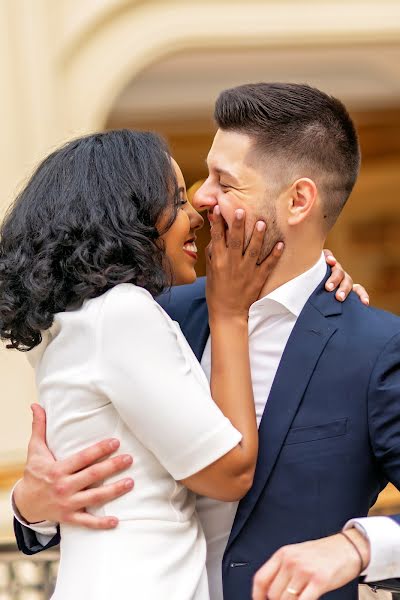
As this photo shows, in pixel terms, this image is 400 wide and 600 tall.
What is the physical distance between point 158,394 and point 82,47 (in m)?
4.94

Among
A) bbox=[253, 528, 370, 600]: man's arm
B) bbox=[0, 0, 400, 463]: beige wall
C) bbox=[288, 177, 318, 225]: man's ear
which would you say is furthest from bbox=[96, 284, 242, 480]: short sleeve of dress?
bbox=[0, 0, 400, 463]: beige wall

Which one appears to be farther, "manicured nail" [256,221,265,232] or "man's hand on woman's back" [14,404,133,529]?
"manicured nail" [256,221,265,232]

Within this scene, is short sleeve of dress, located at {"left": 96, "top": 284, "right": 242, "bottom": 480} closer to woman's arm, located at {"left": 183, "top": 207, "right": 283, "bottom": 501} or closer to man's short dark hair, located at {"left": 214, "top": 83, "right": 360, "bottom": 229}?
woman's arm, located at {"left": 183, "top": 207, "right": 283, "bottom": 501}

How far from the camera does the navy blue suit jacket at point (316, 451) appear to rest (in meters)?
1.95

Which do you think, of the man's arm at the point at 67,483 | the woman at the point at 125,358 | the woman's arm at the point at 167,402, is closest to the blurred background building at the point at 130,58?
the woman at the point at 125,358

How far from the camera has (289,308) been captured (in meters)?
2.13

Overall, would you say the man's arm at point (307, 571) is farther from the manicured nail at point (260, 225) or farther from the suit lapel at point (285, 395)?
the manicured nail at point (260, 225)

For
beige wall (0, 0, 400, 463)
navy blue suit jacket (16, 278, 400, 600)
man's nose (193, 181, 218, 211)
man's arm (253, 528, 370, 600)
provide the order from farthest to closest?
beige wall (0, 0, 400, 463) → man's nose (193, 181, 218, 211) → navy blue suit jacket (16, 278, 400, 600) → man's arm (253, 528, 370, 600)

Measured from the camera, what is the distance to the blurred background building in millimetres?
6055

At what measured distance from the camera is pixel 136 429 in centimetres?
175

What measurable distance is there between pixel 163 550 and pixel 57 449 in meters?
0.31

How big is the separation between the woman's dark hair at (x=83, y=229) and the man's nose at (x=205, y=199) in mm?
186

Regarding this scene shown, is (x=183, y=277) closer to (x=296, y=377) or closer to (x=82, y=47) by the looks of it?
(x=296, y=377)

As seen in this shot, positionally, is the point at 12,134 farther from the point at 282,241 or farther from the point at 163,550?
the point at 163,550
